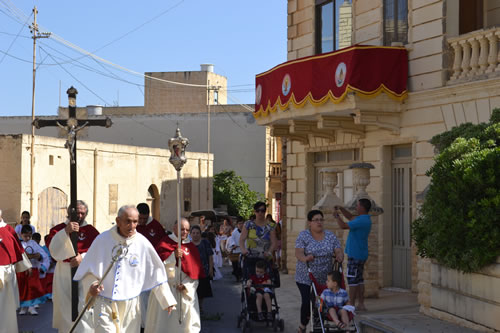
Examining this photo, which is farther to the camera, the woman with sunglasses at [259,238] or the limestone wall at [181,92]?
the limestone wall at [181,92]

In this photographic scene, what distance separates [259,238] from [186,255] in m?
2.19

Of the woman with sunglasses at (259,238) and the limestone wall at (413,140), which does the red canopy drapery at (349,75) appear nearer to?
the limestone wall at (413,140)

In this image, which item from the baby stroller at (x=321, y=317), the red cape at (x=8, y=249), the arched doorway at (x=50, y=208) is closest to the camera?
the baby stroller at (x=321, y=317)

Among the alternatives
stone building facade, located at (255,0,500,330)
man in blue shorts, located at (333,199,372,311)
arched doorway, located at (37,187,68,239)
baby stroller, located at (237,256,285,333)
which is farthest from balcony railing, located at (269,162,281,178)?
baby stroller, located at (237,256,285,333)

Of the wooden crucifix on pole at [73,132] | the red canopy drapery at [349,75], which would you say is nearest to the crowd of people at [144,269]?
the wooden crucifix on pole at [73,132]

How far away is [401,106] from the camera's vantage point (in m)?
15.5

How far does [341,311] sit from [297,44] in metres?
11.3

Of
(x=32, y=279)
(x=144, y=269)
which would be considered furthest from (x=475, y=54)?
(x=32, y=279)

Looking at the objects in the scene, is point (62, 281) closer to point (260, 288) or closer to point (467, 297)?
point (260, 288)

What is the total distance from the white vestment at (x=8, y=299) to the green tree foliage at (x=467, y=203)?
18.7ft

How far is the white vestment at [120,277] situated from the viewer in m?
8.23

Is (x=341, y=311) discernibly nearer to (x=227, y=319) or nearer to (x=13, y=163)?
(x=227, y=319)

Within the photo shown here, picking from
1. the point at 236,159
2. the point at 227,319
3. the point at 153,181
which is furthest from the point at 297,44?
the point at 236,159

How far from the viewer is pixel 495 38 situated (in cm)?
1327
